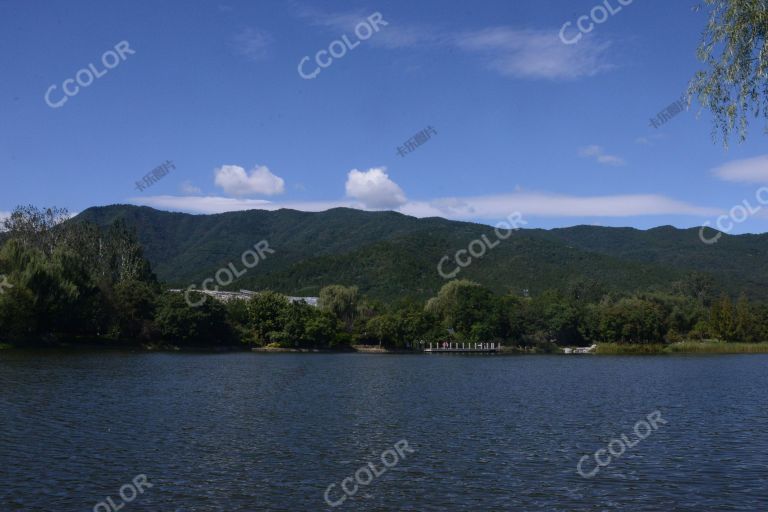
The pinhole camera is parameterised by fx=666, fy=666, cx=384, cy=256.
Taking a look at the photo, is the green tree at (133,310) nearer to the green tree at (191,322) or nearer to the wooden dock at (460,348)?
the green tree at (191,322)

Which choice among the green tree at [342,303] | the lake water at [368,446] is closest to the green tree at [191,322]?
the green tree at [342,303]

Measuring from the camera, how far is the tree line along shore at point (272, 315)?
264 feet

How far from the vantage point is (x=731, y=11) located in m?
16.6

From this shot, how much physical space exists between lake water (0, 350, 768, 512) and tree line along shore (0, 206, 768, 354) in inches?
1471

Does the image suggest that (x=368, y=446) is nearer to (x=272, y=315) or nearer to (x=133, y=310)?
(x=133, y=310)

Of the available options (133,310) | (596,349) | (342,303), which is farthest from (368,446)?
(596,349)

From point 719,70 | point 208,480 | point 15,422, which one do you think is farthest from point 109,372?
point 719,70

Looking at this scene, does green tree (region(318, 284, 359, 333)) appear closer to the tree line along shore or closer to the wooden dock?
the tree line along shore

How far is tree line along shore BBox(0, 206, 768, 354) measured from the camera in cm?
8050

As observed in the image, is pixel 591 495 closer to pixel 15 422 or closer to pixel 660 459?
pixel 660 459

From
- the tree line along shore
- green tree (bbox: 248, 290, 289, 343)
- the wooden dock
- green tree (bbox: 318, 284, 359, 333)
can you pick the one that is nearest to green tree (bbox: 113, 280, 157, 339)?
the tree line along shore

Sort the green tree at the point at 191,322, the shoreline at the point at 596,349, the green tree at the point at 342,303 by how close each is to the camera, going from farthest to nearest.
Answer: the green tree at the point at 342,303, the shoreline at the point at 596,349, the green tree at the point at 191,322

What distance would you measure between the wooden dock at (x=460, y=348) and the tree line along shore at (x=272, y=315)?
156cm

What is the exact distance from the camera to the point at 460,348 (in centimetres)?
12456
